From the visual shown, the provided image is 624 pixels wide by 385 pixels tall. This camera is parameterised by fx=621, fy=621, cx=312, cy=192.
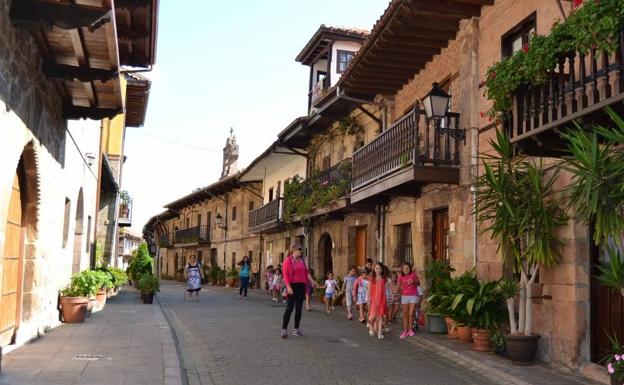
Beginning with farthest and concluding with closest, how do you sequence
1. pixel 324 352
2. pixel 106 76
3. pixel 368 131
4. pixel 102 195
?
pixel 102 195 < pixel 368 131 < pixel 324 352 < pixel 106 76

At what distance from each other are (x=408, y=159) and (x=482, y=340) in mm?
3951

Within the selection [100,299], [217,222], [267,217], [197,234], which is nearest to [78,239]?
[100,299]

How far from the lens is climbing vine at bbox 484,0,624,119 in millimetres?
5832

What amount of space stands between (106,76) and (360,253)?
1240cm

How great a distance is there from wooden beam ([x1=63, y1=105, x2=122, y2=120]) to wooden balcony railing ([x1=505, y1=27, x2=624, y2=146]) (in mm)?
5845

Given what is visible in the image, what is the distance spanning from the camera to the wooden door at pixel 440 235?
1305 cm

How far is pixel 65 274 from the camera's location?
1183cm

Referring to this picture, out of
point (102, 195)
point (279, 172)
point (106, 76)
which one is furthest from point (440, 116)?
point (279, 172)

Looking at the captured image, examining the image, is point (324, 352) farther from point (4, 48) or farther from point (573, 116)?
point (4, 48)

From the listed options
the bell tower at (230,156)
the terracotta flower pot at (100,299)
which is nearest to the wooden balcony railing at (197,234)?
the bell tower at (230,156)

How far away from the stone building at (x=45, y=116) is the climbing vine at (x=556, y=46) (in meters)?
4.59

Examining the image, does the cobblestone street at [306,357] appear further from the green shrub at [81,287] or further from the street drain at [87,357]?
the green shrub at [81,287]

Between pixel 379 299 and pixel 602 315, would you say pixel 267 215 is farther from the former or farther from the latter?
pixel 602 315

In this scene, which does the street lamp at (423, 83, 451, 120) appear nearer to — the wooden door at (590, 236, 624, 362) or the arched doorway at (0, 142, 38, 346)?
the wooden door at (590, 236, 624, 362)
